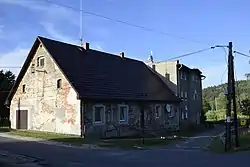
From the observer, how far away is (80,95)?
93.4 ft

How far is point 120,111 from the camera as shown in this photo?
33.1 m

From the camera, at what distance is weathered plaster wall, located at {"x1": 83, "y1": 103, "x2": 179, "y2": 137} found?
29562 mm

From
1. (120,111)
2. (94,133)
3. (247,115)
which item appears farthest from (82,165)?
(247,115)

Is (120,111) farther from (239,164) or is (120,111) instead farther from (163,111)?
(239,164)

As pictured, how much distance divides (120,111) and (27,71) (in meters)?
10.7

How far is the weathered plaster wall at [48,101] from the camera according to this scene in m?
29.9

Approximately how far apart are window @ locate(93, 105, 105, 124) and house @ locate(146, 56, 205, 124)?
1798cm

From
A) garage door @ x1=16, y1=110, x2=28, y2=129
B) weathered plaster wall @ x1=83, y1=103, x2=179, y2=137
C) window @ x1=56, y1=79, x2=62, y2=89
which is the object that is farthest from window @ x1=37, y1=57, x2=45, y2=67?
weathered plaster wall @ x1=83, y1=103, x2=179, y2=137

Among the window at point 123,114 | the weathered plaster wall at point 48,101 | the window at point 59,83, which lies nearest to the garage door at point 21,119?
the weathered plaster wall at point 48,101

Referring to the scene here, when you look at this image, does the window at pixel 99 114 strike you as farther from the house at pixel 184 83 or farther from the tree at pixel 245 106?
the tree at pixel 245 106

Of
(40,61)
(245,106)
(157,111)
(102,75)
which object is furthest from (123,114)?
(245,106)

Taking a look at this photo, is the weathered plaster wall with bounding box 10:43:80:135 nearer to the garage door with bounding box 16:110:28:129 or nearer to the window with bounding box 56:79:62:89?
the window with bounding box 56:79:62:89

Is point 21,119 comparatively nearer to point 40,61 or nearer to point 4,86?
point 40,61

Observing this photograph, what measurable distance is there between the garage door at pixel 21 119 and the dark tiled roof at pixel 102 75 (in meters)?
7.45
